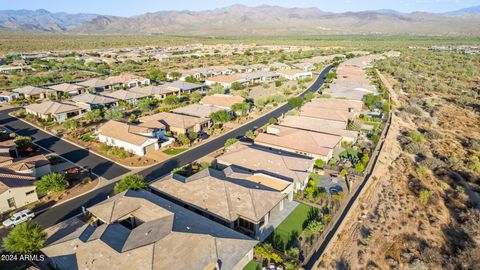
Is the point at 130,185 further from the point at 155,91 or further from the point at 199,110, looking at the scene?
the point at 155,91

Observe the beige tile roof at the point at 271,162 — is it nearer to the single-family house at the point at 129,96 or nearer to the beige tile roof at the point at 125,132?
the beige tile roof at the point at 125,132

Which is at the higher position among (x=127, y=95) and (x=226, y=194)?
(x=127, y=95)

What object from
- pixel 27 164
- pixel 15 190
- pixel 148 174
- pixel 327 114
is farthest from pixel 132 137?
pixel 327 114

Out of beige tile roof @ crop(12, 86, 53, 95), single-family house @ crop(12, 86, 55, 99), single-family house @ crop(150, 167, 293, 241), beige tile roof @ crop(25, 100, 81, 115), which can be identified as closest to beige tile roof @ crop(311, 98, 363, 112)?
single-family house @ crop(150, 167, 293, 241)

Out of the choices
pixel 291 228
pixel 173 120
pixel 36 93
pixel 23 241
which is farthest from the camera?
pixel 36 93

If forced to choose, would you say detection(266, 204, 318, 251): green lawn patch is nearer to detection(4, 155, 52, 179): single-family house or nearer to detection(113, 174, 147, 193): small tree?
detection(113, 174, 147, 193): small tree

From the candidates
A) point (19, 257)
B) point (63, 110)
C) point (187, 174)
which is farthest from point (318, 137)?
point (63, 110)
